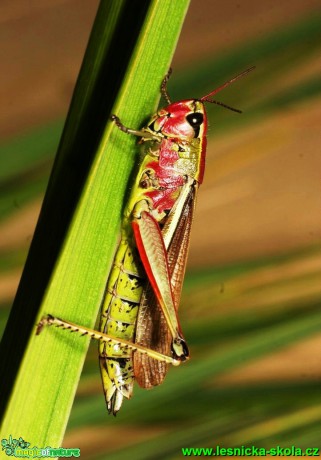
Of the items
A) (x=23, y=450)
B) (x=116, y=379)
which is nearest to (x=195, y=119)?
(x=116, y=379)

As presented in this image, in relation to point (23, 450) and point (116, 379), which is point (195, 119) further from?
point (23, 450)

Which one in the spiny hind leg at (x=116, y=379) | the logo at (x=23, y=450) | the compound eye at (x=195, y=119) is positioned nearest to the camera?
the logo at (x=23, y=450)

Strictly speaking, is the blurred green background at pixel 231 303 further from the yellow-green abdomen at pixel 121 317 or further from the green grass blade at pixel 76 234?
the green grass blade at pixel 76 234

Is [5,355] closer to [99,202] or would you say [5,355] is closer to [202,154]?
[99,202]

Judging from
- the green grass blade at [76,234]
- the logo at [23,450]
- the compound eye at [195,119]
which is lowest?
the logo at [23,450]

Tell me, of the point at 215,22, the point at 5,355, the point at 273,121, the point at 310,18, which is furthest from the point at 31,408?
the point at 215,22

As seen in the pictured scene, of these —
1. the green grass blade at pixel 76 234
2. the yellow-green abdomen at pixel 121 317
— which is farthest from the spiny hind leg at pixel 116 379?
the green grass blade at pixel 76 234
